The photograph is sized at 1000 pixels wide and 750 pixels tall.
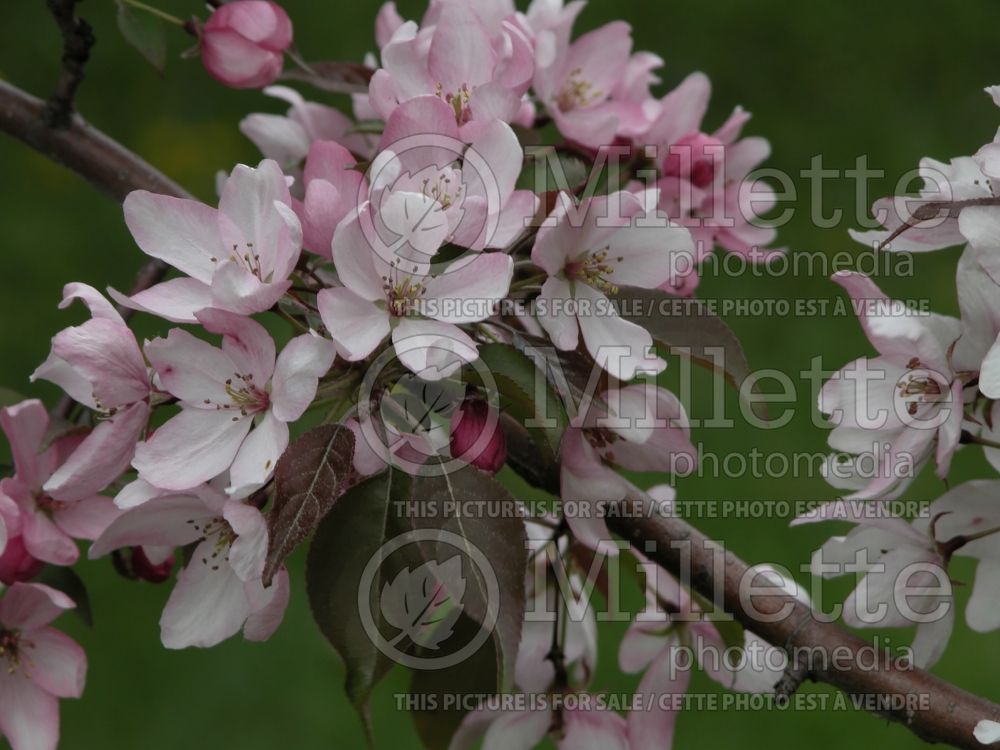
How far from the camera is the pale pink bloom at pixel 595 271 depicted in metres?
0.56

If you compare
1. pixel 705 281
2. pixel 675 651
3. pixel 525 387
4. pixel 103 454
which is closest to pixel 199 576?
pixel 103 454

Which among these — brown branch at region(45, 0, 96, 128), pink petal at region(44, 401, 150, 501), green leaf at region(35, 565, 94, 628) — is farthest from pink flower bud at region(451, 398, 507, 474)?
brown branch at region(45, 0, 96, 128)

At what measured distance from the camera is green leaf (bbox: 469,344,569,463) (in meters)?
0.53

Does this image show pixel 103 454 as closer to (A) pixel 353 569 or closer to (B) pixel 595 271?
(A) pixel 353 569

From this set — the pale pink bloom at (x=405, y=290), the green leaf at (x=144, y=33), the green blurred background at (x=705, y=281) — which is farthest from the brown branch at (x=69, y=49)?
the green blurred background at (x=705, y=281)

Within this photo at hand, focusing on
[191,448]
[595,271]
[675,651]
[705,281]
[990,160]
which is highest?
[990,160]

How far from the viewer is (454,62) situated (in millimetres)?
624

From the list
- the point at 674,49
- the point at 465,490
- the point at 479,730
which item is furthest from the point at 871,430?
the point at 674,49

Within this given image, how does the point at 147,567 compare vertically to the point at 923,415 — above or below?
below

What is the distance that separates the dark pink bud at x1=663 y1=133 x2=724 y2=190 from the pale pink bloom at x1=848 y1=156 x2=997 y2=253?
6.6 inches

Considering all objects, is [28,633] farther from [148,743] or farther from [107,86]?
[107,86]

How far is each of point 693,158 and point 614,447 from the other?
22 centimetres

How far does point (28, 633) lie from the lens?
0.66 m

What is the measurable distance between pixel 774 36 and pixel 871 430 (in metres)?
2.26
